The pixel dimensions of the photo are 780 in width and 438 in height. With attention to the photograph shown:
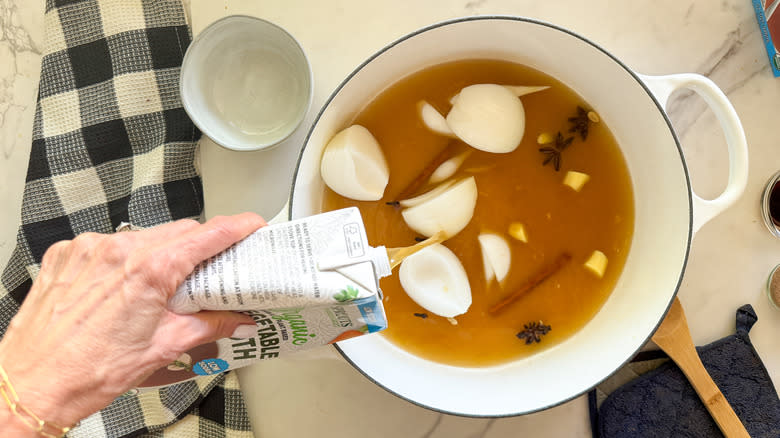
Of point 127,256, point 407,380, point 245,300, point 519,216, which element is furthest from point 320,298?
point 519,216

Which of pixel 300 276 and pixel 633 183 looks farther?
pixel 633 183

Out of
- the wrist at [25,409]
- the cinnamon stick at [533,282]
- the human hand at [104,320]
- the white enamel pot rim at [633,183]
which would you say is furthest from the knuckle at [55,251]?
the cinnamon stick at [533,282]

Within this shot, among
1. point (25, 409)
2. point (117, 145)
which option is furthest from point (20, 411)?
point (117, 145)

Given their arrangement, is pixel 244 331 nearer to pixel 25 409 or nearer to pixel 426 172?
pixel 25 409

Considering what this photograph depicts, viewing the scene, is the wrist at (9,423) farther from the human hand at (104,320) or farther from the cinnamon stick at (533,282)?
the cinnamon stick at (533,282)

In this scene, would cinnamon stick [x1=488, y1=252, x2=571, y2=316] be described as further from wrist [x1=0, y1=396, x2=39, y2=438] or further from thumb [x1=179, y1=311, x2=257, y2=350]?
wrist [x1=0, y1=396, x2=39, y2=438]

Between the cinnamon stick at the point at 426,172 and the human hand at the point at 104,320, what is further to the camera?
the cinnamon stick at the point at 426,172

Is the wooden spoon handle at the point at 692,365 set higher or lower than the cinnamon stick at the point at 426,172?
lower
